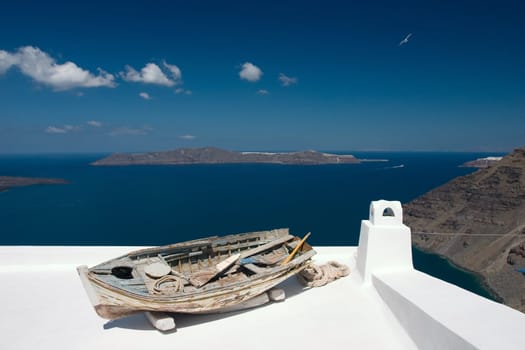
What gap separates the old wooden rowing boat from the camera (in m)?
5.21

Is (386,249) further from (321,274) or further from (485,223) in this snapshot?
(485,223)

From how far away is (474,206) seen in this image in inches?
2200

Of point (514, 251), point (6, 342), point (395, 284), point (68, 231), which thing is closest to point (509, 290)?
point (514, 251)

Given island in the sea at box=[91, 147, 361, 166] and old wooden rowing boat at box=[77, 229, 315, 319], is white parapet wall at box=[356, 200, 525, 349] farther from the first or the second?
island in the sea at box=[91, 147, 361, 166]

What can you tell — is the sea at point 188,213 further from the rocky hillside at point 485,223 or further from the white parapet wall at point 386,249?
the white parapet wall at point 386,249

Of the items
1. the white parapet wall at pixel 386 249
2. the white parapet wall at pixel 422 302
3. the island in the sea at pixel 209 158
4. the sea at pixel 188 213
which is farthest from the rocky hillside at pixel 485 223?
the island in the sea at pixel 209 158

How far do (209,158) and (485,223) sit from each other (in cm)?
15227

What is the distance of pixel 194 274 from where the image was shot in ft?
22.9

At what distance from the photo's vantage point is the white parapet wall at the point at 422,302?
425 cm

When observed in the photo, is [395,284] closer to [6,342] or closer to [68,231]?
[6,342]

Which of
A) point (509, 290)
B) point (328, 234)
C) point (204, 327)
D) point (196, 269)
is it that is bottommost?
point (509, 290)

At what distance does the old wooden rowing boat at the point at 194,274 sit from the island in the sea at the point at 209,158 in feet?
553

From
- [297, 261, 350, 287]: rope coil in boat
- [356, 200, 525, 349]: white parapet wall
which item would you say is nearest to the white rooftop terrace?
[356, 200, 525, 349]: white parapet wall

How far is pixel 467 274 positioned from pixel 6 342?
4571cm
